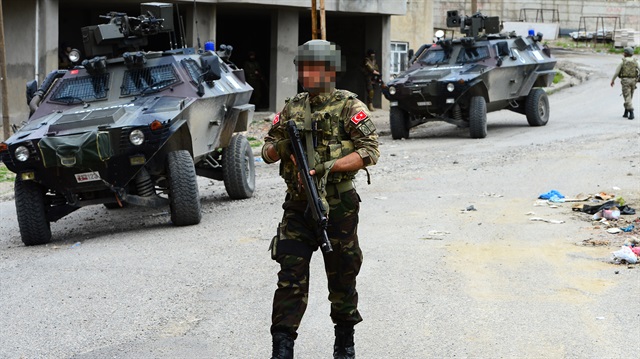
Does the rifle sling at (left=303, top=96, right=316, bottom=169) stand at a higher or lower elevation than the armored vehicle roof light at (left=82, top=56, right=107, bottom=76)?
lower

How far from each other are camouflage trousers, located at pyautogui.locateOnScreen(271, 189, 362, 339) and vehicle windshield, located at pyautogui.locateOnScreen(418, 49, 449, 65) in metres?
14.1

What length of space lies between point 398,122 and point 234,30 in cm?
1205

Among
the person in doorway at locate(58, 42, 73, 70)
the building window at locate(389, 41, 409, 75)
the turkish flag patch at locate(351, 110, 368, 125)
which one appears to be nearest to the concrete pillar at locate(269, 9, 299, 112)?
the person in doorway at locate(58, 42, 73, 70)

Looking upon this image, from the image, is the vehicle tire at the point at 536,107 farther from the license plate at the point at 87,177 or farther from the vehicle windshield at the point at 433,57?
the license plate at the point at 87,177

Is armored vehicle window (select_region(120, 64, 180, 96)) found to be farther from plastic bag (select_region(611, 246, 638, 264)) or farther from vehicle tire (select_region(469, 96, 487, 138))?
vehicle tire (select_region(469, 96, 487, 138))

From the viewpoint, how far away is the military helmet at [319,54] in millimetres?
4719

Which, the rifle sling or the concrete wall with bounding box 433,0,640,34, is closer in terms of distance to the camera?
the rifle sling

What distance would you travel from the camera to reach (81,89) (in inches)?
420

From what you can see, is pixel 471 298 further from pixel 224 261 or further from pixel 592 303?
pixel 224 261

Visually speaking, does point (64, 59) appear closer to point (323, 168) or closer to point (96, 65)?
point (96, 65)

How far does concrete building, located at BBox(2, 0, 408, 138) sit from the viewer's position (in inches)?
746

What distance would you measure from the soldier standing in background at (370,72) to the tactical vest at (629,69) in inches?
251

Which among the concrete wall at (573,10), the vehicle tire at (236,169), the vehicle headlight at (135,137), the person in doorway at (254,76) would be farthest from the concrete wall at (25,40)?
the concrete wall at (573,10)

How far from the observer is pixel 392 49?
29891 mm
